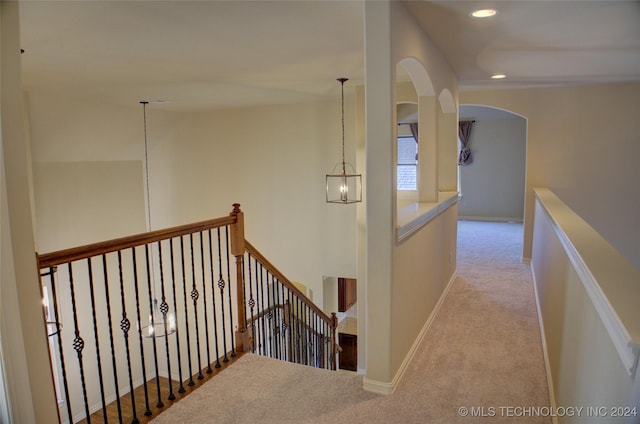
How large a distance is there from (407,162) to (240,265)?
24.3 feet

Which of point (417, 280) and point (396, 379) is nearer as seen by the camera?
point (396, 379)

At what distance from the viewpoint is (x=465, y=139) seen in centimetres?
1060

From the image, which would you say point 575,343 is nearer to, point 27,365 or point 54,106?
point 27,365

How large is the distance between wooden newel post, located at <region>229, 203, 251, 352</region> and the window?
7.18 m

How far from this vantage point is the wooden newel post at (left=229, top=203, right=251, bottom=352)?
3363mm

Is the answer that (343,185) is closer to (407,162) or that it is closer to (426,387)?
(426,387)

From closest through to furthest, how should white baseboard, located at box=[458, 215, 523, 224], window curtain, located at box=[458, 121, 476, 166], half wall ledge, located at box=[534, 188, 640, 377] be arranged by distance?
half wall ledge, located at box=[534, 188, 640, 377] < white baseboard, located at box=[458, 215, 523, 224] < window curtain, located at box=[458, 121, 476, 166]

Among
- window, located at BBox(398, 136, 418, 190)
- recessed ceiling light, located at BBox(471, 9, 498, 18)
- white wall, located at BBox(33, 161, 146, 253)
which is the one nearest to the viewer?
recessed ceiling light, located at BBox(471, 9, 498, 18)

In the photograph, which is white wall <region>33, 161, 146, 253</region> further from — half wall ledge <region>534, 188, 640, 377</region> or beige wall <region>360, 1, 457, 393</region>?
half wall ledge <region>534, 188, 640, 377</region>

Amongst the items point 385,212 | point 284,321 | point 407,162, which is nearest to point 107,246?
point 385,212

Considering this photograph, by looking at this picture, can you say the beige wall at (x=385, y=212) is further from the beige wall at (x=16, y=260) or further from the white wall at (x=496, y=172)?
the white wall at (x=496, y=172)

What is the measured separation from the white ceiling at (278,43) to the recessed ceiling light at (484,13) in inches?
2.4

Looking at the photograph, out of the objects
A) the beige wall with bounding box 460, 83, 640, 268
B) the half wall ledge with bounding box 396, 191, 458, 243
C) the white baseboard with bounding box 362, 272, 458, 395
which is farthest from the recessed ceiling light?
the beige wall with bounding box 460, 83, 640, 268

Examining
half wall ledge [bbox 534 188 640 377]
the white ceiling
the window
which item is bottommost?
half wall ledge [bbox 534 188 640 377]
